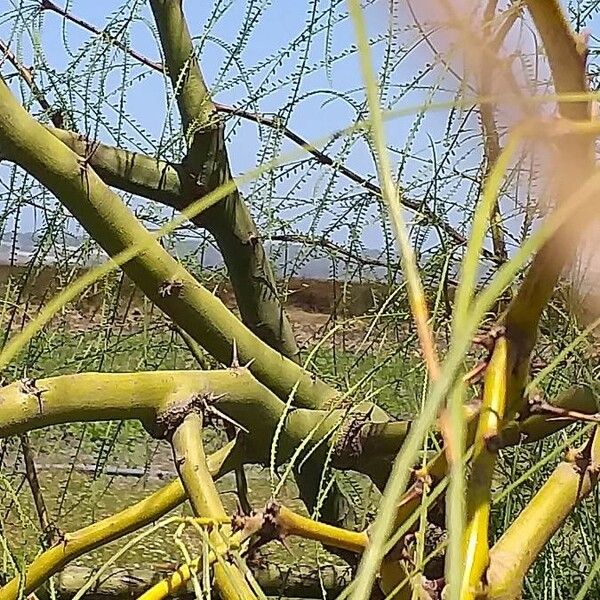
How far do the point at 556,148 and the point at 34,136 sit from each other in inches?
10.0

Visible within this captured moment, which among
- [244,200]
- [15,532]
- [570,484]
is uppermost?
[244,200]

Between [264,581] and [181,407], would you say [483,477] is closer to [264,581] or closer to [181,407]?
[181,407]

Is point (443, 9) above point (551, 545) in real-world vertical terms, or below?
above

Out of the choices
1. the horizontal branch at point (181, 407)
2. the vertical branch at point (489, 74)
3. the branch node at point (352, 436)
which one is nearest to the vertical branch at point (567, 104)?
the vertical branch at point (489, 74)

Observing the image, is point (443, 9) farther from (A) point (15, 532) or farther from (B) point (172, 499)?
(A) point (15, 532)

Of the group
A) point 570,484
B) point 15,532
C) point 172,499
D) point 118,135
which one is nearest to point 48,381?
point 172,499

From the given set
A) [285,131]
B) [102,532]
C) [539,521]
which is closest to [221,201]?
[285,131]

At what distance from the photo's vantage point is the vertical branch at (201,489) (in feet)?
0.78

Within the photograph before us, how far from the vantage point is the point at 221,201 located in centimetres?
60

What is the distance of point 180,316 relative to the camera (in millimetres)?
464

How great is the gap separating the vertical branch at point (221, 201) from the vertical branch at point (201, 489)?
0.78 ft

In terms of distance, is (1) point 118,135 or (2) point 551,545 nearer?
(2) point 551,545

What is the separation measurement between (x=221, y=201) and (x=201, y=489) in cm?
30

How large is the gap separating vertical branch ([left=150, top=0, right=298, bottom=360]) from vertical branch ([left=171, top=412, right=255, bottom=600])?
0.24 metres
